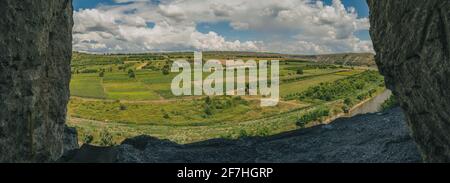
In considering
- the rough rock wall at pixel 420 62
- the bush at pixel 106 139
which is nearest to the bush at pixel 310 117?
the bush at pixel 106 139

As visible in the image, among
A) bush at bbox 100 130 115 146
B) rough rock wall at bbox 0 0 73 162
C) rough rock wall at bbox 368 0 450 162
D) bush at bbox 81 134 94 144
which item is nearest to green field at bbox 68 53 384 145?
bush at bbox 81 134 94 144

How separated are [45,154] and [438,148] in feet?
61.2

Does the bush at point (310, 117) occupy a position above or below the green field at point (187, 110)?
above

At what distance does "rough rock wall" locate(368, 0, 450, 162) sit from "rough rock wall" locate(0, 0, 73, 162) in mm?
15593

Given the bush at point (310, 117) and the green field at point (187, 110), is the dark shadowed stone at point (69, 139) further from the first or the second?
the bush at point (310, 117)

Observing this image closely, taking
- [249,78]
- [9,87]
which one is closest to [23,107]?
[9,87]

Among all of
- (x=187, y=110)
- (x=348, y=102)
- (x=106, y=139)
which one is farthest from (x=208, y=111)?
(x=106, y=139)

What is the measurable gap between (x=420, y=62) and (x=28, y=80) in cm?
1671

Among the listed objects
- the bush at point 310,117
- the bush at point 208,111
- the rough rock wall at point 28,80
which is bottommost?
the bush at point 208,111

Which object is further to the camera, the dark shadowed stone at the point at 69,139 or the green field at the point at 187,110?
the green field at the point at 187,110

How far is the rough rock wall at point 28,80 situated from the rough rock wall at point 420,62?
15.6m

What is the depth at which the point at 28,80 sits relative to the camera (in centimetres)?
2189

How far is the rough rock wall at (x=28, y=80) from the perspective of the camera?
20.1m
